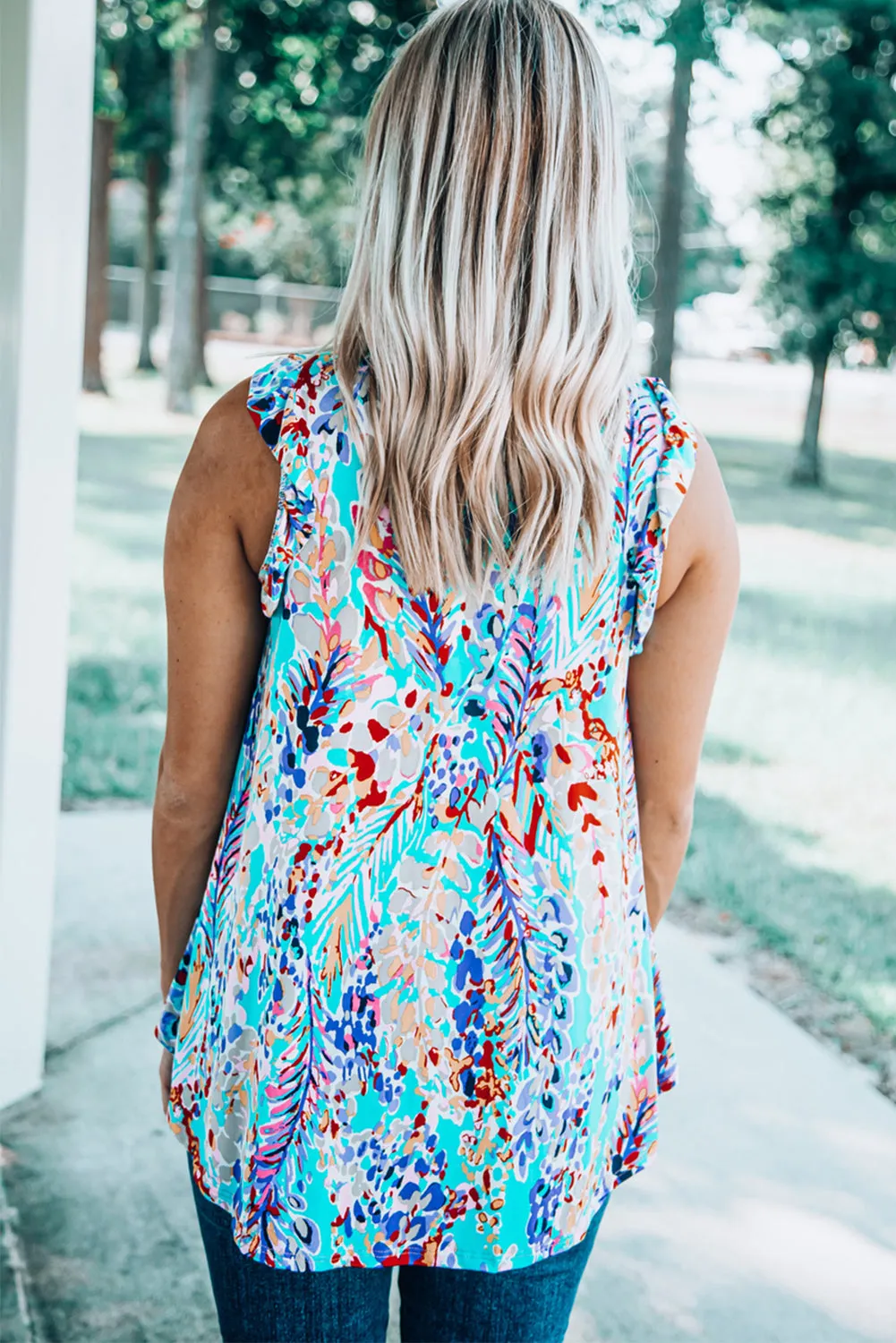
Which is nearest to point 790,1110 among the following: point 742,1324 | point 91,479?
point 742,1324

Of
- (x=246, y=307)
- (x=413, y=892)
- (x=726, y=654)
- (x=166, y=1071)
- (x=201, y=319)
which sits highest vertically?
(x=413, y=892)

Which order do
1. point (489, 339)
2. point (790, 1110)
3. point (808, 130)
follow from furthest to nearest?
point (808, 130) → point (790, 1110) → point (489, 339)

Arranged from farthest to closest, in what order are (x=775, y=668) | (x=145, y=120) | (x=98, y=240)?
(x=145, y=120) < (x=98, y=240) < (x=775, y=668)

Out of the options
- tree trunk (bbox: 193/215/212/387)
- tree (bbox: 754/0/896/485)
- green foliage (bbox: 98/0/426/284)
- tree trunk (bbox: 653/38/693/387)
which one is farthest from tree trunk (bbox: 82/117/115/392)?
tree (bbox: 754/0/896/485)

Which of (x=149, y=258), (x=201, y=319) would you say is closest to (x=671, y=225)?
(x=201, y=319)

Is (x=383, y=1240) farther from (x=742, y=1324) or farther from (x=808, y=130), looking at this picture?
(x=808, y=130)

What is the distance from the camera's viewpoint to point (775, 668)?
7.57 meters

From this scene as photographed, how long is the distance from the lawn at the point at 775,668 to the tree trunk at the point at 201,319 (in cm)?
112

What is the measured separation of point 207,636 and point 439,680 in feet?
0.74

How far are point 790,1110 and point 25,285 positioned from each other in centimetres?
233

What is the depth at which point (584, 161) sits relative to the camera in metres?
1.05

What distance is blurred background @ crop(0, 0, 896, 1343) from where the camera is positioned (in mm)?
2268

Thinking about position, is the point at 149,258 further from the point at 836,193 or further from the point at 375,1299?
the point at 375,1299

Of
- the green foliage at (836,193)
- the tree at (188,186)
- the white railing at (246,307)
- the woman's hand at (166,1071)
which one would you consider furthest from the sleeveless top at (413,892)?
the white railing at (246,307)
